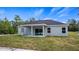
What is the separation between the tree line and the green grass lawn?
9 centimetres

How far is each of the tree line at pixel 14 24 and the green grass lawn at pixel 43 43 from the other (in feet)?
0.31

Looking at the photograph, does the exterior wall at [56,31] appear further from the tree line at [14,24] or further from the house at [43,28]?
the tree line at [14,24]

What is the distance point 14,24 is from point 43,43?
2.14 feet

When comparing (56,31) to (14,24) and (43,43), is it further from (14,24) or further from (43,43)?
(14,24)

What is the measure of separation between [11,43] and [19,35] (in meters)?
0.21

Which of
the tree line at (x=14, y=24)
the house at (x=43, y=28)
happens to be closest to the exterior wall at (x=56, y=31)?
the house at (x=43, y=28)

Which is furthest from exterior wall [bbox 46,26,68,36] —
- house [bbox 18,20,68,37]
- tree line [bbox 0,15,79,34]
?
tree line [bbox 0,15,79,34]

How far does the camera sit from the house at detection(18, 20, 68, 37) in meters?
7.74

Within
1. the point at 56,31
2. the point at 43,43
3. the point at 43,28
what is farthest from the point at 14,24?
the point at 56,31
